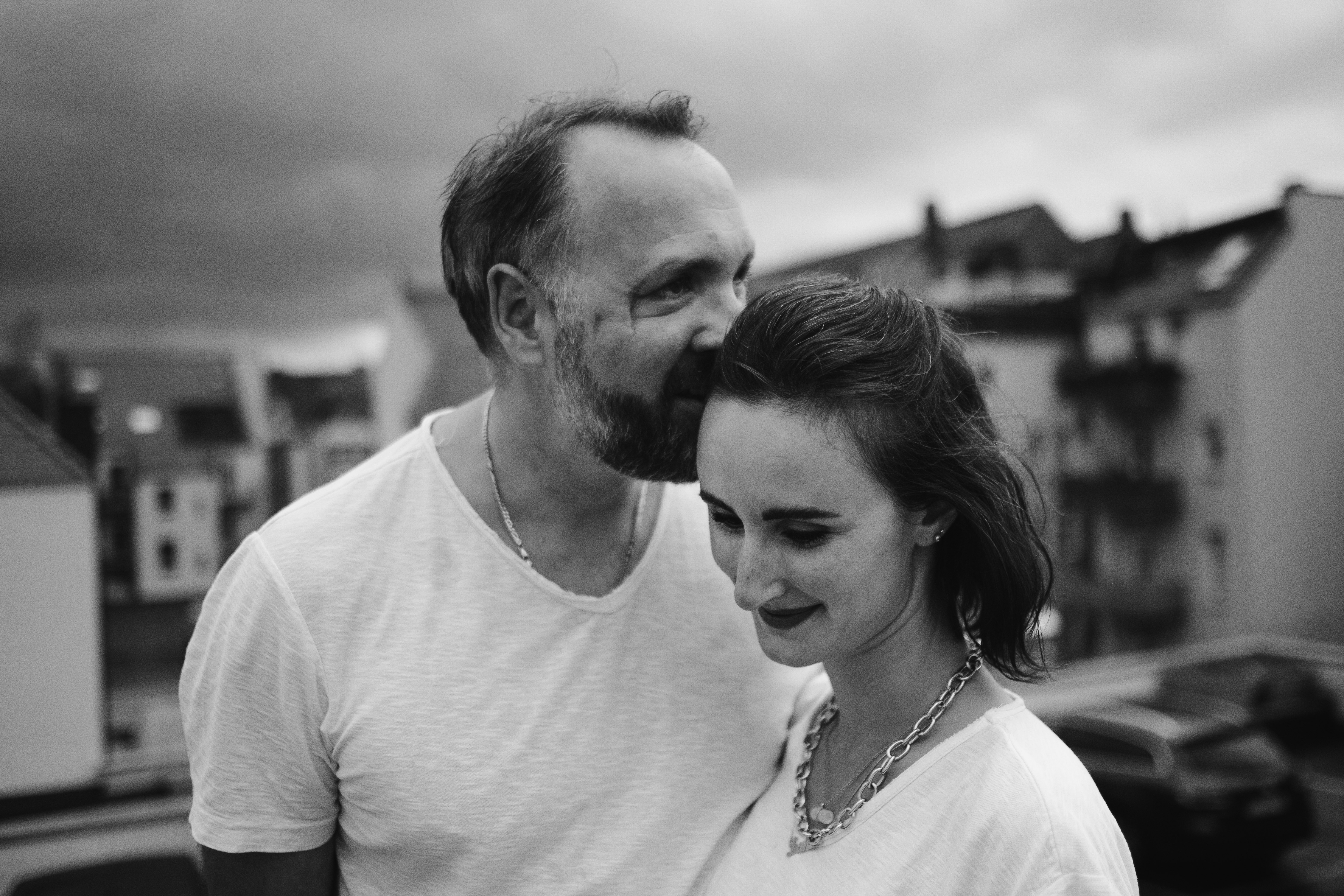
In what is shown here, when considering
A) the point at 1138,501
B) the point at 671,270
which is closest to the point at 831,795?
the point at 671,270

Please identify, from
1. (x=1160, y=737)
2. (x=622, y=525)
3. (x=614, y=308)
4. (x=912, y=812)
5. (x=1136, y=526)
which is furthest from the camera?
(x=1160, y=737)

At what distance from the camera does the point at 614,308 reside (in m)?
0.89

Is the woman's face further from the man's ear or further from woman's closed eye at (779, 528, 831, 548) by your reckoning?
the man's ear

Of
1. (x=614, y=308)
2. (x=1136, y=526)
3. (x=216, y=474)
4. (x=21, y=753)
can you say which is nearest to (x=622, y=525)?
(x=614, y=308)

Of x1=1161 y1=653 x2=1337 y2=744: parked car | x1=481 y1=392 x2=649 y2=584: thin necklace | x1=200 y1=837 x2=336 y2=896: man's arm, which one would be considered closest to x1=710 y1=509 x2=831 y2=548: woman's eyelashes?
x1=481 y1=392 x2=649 y2=584: thin necklace

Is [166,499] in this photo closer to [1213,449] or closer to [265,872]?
[265,872]

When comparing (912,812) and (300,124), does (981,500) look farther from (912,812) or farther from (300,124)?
A: (300,124)

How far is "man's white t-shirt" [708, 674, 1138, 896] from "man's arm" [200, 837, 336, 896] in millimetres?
405

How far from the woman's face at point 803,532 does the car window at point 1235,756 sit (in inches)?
122

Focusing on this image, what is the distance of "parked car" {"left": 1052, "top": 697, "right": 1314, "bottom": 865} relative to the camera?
10.4 feet

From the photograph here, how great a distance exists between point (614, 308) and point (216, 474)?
4.15 ft

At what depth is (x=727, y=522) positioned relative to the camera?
81 centimetres

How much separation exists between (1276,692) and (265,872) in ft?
11.1

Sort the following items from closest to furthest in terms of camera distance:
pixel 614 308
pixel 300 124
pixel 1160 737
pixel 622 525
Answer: pixel 614 308, pixel 622 525, pixel 300 124, pixel 1160 737
